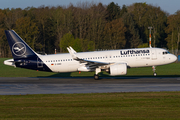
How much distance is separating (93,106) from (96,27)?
98598 millimetres

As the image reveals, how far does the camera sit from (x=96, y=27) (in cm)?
11288

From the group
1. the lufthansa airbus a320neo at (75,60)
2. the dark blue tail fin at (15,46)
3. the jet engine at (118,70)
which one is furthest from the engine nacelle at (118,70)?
the dark blue tail fin at (15,46)

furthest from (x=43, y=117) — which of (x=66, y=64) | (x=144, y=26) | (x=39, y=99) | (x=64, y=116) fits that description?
(x=144, y=26)

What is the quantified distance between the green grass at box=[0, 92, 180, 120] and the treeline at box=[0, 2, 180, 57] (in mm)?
85931

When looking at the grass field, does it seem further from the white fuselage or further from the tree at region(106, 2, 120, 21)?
the tree at region(106, 2, 120, 21)

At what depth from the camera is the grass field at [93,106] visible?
1330 cm

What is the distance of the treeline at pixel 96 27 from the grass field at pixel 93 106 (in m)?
86.0

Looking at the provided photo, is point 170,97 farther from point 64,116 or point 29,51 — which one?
point 29,51

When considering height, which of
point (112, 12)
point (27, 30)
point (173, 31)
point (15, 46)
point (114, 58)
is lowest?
point (114, 58)

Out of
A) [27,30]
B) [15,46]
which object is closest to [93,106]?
[15,46]

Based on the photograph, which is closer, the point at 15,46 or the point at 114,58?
the point at 114,58

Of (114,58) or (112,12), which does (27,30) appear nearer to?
(112,12)

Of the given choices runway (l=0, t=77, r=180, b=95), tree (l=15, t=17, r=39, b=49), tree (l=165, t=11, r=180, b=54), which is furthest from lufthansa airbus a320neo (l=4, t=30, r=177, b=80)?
tree (l=165, t=11, r=180, b=54)

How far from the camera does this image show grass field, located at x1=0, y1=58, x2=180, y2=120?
13296 mm
